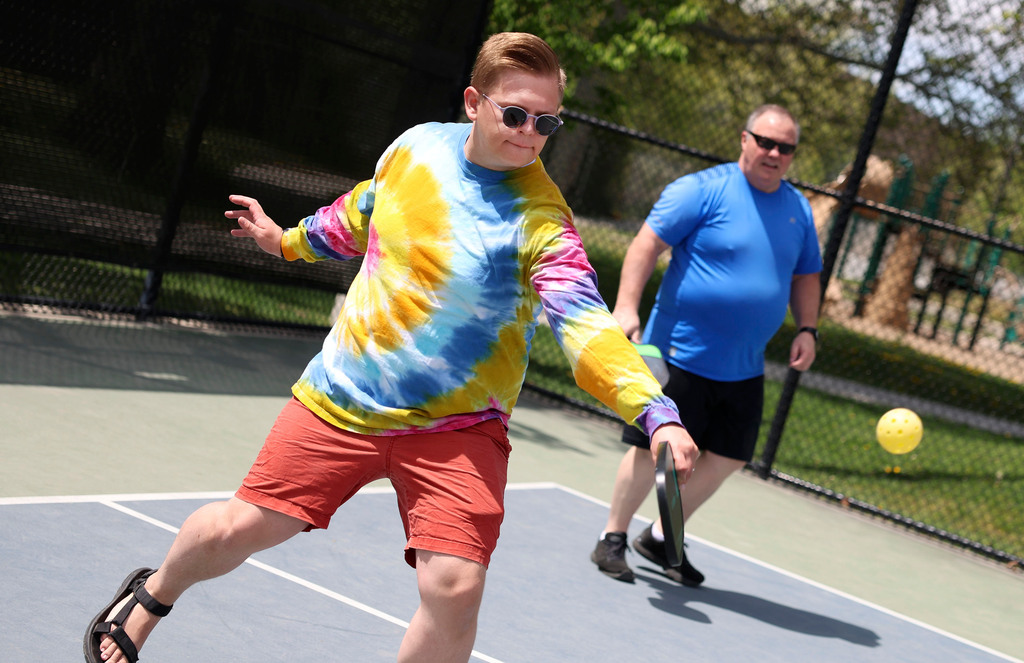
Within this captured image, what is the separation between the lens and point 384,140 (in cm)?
872

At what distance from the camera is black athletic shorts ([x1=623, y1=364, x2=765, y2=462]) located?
5406 mm

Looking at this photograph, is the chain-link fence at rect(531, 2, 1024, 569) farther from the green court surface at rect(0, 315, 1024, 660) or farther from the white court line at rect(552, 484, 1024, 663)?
the white court line at rect(552, 484, 1024, 663)

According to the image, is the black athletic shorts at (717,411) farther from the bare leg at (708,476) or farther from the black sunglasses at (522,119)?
the black sunglasses at (522,119)

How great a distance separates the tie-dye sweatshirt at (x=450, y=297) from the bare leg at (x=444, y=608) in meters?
0.37

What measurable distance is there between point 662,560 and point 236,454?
221 cm

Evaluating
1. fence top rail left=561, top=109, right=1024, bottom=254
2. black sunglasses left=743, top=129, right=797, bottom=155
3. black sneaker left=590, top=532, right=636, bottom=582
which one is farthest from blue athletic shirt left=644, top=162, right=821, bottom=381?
fence top rail left=561, top=109, right=1024, bottom=254

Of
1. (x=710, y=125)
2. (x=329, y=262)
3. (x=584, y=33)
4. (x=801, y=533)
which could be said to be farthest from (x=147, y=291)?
(x=710, y=125)

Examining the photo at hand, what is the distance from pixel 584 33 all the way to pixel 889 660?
7.90 m

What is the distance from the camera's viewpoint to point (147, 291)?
321 inches

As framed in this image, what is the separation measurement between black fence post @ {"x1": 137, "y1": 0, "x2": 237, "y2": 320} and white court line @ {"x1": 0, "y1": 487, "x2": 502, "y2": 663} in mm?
3020

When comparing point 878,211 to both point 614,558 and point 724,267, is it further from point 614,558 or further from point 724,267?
point 614,558

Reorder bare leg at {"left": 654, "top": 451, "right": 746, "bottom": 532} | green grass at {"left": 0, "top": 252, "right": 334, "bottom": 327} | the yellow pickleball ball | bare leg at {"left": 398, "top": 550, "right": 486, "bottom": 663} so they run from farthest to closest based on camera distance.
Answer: green grass at {"left": 0, "top": 252, "right": 334, "bottom": 327} → the yellow pickleball ball → bare leg at {"left": 654, "top": 451, "right": 746, "bottom": 532} → bare leg at {"left": 398, "top": 550, "right": 486, "bottom": 663}

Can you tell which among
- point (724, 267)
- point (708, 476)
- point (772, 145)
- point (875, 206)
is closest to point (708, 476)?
point (708, 476)

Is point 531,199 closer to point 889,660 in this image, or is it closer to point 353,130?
point 889,660
